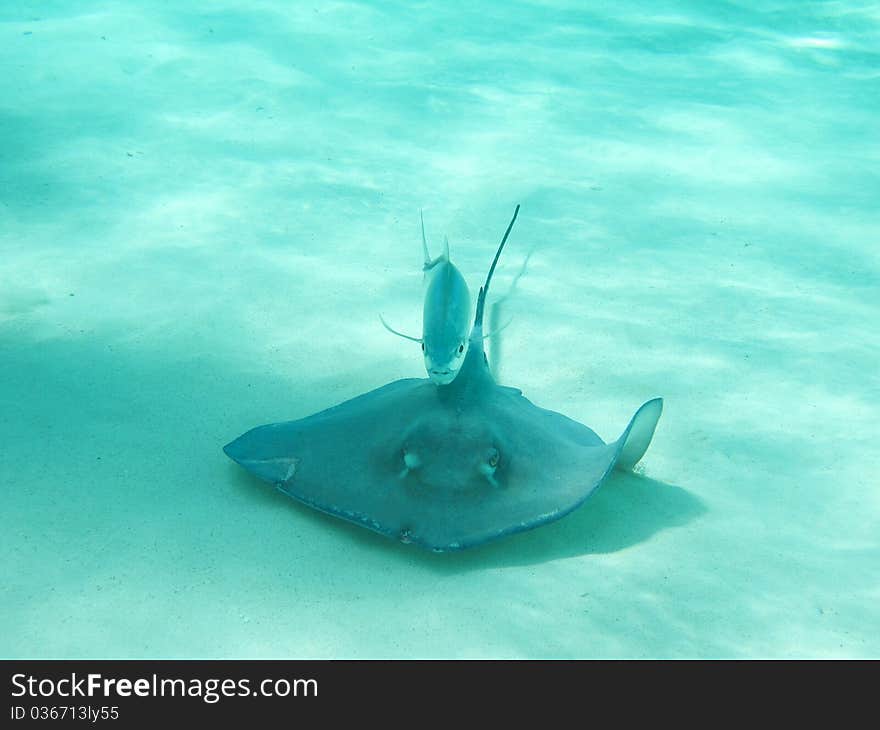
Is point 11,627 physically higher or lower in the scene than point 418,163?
lower

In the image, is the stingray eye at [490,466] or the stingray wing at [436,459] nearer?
the stingray wing at [436,459]

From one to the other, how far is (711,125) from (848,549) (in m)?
5.10

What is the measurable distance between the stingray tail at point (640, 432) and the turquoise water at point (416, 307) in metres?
0.16

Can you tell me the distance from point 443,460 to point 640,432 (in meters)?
0.80

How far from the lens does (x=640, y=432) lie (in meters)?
2.97

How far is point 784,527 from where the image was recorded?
3.03 meters

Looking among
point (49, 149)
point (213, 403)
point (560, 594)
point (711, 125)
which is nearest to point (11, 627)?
point (213, 403)

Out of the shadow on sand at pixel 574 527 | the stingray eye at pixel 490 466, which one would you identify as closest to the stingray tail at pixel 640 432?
the shadow on sand at pixel 574 527

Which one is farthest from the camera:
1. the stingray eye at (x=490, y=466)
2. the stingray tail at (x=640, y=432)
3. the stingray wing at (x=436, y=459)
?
the stingray tail at (x=640, y=432)

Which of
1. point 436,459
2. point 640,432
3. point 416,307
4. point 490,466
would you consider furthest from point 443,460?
point 416,307

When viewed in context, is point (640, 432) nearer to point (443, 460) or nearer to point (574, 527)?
point (574, 527)

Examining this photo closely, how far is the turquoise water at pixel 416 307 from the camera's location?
102 inches

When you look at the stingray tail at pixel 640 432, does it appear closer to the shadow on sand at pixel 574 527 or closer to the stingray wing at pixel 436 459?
the stingray wing at pixel 436 459

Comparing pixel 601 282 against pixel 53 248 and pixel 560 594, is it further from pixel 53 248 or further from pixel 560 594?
pixel 53 248
